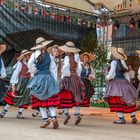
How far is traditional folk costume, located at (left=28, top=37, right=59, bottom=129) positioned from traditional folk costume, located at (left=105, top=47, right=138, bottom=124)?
1401 mm

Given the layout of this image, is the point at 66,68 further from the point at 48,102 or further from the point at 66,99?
the point at 48,102

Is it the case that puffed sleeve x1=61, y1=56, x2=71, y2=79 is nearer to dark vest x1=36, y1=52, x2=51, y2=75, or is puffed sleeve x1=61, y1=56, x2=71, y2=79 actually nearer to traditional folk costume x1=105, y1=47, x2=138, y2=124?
dark vest x1=36, y1=52, x2=51, y2=75

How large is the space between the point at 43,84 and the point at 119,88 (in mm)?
1669

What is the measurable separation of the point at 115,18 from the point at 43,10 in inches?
92.0

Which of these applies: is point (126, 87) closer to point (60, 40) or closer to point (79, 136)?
point (79, 136)

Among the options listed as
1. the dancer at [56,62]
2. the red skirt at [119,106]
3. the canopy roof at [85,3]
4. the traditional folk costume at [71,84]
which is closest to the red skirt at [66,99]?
the traditional folk costume at [71,84]

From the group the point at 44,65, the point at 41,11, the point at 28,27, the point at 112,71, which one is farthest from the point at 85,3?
the point at 44,65

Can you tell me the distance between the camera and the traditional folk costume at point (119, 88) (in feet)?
24.1

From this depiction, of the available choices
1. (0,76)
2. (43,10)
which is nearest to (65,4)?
(43,10)

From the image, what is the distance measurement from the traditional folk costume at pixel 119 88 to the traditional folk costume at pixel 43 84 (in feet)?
4.60

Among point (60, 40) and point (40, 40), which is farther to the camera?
point (60, 40)

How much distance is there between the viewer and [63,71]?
688 centimetres

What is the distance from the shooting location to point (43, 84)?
623 centimetres

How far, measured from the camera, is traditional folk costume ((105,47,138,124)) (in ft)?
24.1
